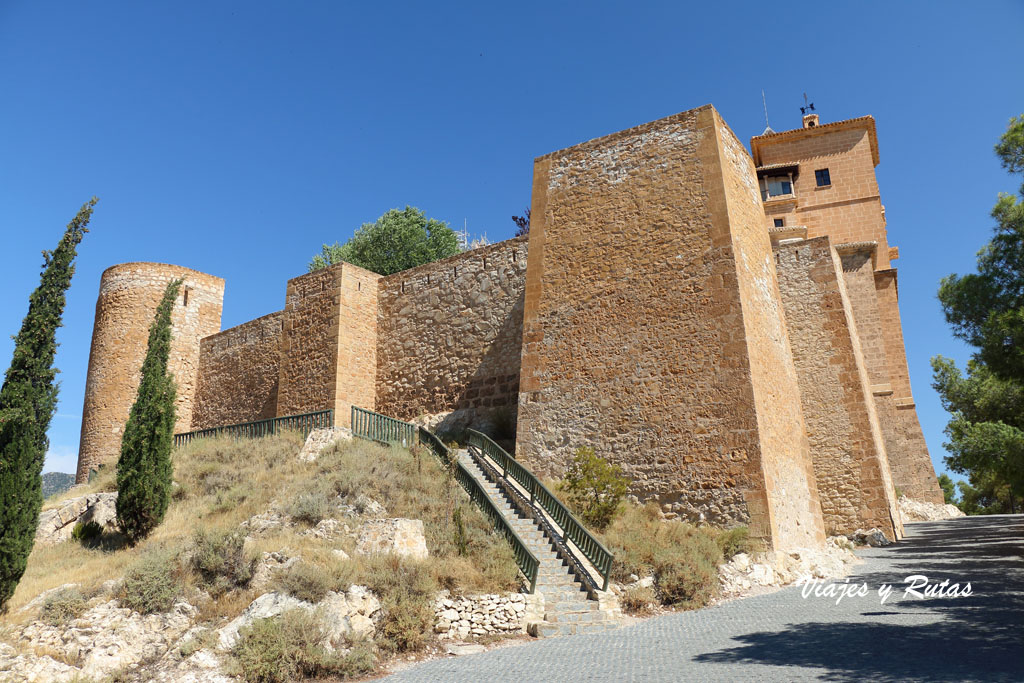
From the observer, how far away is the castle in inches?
441

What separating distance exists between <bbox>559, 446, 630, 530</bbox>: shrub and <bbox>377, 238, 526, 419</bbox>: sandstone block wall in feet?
12.4

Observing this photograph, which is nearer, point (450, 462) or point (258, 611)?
point (258, 611)

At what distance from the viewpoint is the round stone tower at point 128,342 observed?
2095 cm

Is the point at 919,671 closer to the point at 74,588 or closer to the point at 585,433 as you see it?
the point at 585,433

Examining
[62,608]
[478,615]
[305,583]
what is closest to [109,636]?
[62,608]

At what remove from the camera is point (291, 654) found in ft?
22.4

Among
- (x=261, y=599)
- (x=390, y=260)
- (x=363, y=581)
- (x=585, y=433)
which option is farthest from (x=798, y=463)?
(x=390, y=260)

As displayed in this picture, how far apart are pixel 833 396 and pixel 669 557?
726cm

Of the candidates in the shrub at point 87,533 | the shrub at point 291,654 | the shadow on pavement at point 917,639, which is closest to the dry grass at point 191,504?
the shrub at point 87,533

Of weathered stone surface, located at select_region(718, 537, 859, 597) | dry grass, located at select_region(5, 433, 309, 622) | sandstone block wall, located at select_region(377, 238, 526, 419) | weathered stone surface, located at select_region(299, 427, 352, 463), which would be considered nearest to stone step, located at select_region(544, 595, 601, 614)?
weathered stone surface, located at select_region(718, 537, 859, 597)

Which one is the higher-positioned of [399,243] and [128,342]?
[399,243]

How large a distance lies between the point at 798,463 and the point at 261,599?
9.10m

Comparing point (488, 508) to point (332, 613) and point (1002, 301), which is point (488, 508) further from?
point (1002, 301)

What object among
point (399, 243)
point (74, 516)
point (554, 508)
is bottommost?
point (554, 508)
